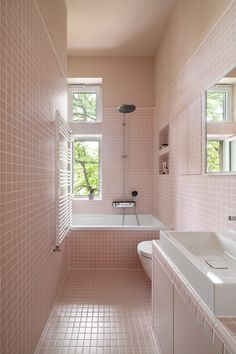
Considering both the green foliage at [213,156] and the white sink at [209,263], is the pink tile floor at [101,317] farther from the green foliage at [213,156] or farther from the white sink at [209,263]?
the green foliage at [213,156]

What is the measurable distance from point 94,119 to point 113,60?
0.95 metres

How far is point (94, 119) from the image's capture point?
4.25m

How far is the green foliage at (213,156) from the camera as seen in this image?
185 centimetres

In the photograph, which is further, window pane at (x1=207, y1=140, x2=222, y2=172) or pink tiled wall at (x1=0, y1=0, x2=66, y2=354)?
window pane at (x1=207, y1=140, x2=222, y2=172)

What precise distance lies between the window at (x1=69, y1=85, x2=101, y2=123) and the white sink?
297 centimetres

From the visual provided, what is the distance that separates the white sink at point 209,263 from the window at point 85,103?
2968 millimetres

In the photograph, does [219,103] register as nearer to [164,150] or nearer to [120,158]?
[164,150]

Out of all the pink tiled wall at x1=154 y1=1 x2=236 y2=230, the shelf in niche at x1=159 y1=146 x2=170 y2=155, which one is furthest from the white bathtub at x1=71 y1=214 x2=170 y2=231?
the shelf in niche at x1=159 y1=146 x2=170 y2=155

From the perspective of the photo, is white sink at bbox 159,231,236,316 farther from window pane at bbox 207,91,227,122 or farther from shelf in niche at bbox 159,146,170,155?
shelf in niche at bbox 159,146,170,155

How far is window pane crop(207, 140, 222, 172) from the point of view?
6.00 ft

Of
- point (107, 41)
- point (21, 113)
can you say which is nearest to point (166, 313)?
point (21, 113)

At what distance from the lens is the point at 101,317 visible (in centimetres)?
216

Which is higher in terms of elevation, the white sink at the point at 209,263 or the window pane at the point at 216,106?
the window pane at the point at 216,106

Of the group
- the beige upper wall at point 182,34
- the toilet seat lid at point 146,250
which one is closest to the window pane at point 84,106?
the beige upper wall at point 182,34
